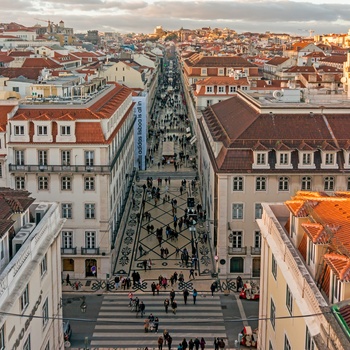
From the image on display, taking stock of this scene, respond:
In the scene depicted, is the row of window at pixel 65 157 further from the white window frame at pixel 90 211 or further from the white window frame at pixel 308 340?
the white window frame at pixel 308 340

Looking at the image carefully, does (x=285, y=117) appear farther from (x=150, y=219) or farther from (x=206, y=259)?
(x=150, y=219)

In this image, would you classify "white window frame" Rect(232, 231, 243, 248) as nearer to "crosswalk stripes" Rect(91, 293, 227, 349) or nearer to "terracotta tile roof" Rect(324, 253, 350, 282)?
"crosswalk stripes" Rect(91, 293, 227, 349)

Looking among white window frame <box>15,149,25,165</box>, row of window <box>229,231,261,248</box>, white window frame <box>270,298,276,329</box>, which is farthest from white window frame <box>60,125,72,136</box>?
white window frame <box>270,298,276,329</box>

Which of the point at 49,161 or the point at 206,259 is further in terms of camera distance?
the point at 206,259

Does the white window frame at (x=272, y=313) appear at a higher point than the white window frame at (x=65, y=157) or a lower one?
lower

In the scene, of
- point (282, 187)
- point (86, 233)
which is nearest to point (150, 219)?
point (86, 233)

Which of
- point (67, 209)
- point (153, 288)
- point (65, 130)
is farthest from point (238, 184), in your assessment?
point (65, 130)

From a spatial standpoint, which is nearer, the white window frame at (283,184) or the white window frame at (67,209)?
the white window frame at (283,184)

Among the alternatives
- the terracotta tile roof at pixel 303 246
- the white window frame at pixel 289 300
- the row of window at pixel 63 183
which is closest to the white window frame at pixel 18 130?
the row of window at pixel 63 183
